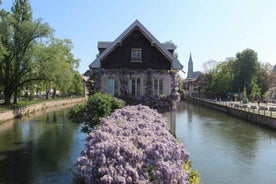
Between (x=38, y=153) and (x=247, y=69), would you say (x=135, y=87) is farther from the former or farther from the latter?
(x=247, y=69)

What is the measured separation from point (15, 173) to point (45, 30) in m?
29.1

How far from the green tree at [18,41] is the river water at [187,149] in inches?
486

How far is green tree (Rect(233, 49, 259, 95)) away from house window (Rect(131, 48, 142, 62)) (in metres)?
61.0

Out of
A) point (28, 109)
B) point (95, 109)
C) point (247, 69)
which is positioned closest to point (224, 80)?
point (247, 69)

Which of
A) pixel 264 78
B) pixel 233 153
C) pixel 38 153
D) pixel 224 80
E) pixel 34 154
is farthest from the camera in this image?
pixel 264 78

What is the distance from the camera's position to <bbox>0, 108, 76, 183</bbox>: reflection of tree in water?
632 inches

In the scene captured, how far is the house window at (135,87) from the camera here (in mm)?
24297

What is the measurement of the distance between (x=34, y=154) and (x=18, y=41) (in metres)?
24.8

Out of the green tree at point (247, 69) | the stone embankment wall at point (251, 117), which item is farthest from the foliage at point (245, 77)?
the stone embankment wall at point (251, 117)

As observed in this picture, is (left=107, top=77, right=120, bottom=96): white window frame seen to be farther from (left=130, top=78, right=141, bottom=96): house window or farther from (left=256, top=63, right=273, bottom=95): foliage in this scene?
(left=256, top=63, right=273, bottom=95): foliage

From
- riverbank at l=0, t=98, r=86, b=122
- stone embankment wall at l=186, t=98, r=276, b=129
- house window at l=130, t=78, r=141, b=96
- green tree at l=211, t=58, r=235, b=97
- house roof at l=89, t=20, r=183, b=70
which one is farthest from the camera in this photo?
green tree at l=211, t=58, r=235, b=97

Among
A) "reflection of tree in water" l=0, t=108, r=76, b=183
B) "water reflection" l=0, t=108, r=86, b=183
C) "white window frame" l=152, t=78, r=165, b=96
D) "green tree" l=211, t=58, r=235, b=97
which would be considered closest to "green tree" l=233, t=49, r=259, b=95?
"green tree" l=211, t=58, r=235, b=97

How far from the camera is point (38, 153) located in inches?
820

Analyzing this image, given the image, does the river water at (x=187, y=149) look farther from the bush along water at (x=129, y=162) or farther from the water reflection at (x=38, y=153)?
the bush along water at (x=129, y=162)
